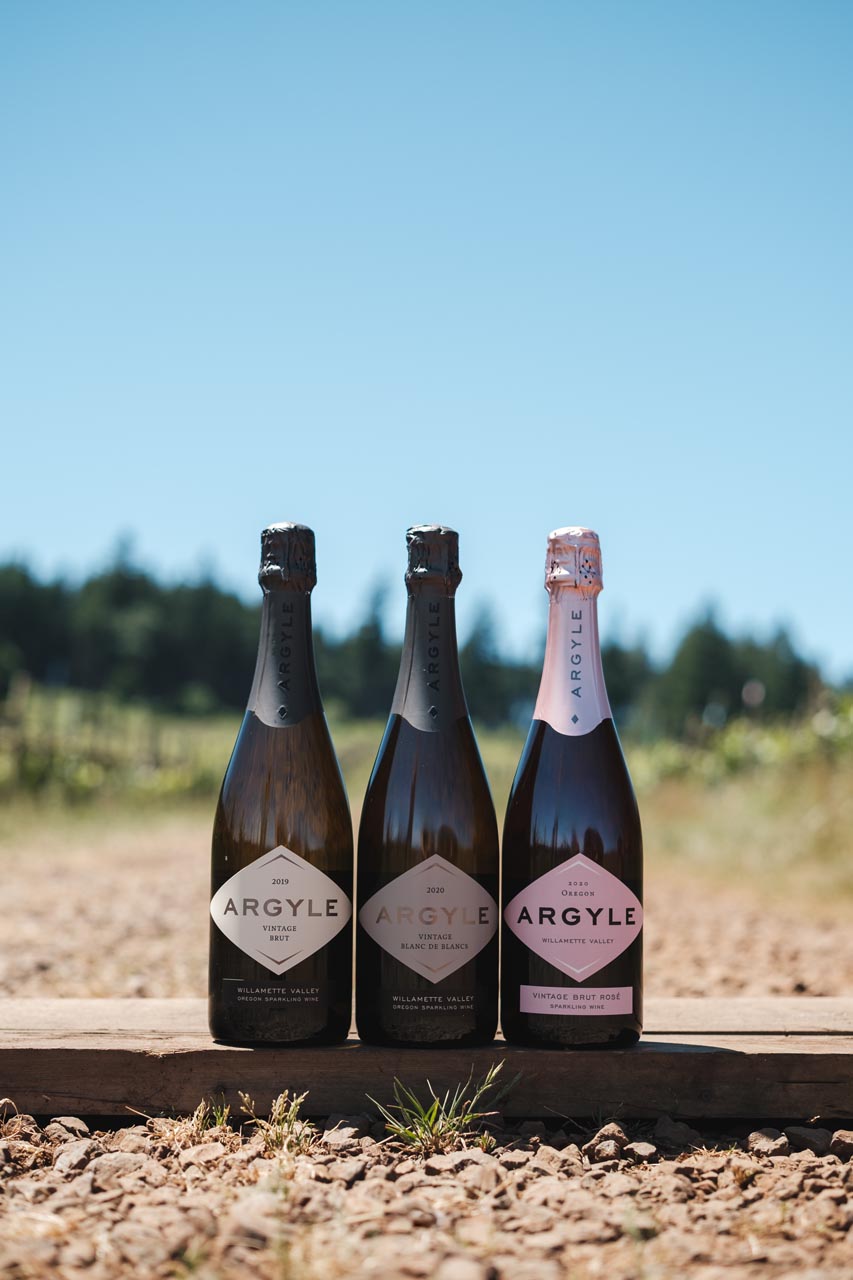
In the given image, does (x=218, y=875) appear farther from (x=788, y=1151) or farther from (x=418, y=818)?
(x=788, y=1151)

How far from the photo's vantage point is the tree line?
6800cm

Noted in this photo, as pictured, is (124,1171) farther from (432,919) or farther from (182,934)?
(182,934)

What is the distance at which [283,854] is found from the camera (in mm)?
2512

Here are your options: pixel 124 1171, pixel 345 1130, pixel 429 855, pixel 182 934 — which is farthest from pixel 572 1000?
pixel 182 934

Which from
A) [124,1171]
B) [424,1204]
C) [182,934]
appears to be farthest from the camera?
[182,934]

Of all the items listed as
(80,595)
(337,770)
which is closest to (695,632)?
(80,595)

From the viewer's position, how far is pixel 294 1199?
202 centimetres

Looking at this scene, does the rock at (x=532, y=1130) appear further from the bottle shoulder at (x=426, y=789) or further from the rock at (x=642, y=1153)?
the bottle shoulder at (x=426, y=789)

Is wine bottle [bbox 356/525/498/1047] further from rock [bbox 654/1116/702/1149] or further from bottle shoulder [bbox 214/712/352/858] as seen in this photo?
rock [bbox 654/1116/702/1149]

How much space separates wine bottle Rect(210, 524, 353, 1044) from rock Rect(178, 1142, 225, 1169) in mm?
261

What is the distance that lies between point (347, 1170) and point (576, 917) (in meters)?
0.70

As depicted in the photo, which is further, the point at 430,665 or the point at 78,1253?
the point at 430,665

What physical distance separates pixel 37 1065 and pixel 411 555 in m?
1.45

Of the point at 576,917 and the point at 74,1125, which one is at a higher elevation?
the point at 576,917
